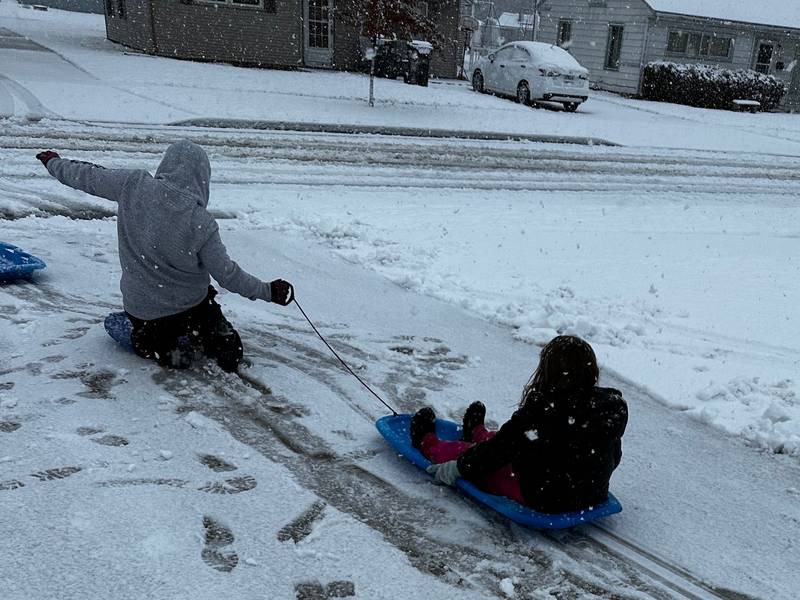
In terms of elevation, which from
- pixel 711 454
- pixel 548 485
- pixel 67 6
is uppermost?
pixel 67 6

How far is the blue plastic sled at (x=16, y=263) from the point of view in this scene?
17.7 feet

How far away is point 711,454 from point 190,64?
68.9 feet

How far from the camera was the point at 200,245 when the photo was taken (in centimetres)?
409

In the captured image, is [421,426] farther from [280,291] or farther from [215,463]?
[280,291]

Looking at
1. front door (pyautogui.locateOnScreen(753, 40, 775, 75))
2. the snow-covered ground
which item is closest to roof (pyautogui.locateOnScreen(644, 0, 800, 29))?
front door (pyautogui.locateOnScreen(753, 40, 775, 75))

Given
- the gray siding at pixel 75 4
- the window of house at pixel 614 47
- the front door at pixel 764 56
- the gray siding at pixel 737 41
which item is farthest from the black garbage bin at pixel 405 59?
the gray siding at pixel 75 4

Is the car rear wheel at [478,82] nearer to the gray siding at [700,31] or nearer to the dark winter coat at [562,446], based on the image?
the gray siding at [700,31]

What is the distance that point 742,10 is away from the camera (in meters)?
28.1

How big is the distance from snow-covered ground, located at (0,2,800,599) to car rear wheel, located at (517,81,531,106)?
33.4 feet

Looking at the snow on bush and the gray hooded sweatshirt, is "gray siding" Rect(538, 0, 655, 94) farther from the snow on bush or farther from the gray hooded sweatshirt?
the gray hooded sweatshirt

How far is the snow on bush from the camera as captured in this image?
2567 centimetres

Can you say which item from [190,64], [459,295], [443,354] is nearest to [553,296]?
[459,295]

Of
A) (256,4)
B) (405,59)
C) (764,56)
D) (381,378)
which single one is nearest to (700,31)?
(764,56)

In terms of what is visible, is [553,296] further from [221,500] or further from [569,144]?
[569,144]
